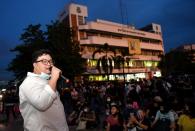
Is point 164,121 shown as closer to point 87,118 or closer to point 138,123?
point 138,123

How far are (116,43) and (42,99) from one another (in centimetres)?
6804

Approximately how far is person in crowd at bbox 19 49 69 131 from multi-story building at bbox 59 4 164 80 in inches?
1949

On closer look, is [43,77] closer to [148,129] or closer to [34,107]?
[34,107]

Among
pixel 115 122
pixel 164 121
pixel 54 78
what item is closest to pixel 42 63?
pixel 54 78

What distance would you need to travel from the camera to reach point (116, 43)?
70.2 meters

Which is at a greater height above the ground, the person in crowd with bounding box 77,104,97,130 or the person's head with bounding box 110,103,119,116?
the person's head with bounding box 110,103,119,116

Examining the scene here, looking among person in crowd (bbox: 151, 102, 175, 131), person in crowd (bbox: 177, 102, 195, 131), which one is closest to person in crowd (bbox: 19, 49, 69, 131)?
person in crowd (bbox: 177, 102, 195, 131)

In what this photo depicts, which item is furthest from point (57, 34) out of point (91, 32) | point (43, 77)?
point (43, 77)

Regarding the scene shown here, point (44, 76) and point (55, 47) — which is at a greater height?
point (55, 47)

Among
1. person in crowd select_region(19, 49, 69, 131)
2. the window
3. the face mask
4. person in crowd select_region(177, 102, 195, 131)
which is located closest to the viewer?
person in crowd select_region(19, 49, 69, 131)

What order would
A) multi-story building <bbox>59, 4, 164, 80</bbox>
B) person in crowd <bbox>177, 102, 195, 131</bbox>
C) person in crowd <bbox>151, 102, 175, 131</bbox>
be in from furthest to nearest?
multi-story building <bbox>59, 4, 164, 80</bbox>
person in crowd <bbox>151, 102, 175, 131</bbox>
person in crowd <bbox>177, 102, 195, 131</bbox>

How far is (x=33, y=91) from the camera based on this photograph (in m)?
2.62

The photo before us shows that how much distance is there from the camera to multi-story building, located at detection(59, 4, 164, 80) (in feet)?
205

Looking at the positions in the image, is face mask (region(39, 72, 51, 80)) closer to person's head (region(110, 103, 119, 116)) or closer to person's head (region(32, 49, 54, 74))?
person's head (region(32, 49, 54, 74))
